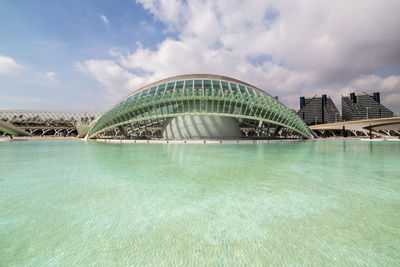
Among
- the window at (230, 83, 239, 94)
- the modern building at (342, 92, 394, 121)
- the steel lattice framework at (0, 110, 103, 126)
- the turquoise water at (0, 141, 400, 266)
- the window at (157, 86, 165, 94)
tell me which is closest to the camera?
the turquoise water at (0, 141, 400, 266)

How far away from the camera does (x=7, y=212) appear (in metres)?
4.11

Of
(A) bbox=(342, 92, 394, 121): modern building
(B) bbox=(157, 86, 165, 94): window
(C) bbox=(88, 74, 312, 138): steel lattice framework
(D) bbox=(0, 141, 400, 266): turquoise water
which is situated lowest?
(D) bbox=(0, 141, 400, 266): turquoise water

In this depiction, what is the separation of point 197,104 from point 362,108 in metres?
223

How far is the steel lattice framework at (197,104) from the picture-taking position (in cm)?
3294

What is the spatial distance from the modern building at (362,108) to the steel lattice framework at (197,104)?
200 metres

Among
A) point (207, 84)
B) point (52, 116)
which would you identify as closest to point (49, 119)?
point (52, 116)

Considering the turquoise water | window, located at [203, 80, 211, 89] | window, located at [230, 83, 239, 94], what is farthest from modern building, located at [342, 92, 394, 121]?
the turquoise water

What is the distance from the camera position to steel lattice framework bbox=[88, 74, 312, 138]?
3294 cm

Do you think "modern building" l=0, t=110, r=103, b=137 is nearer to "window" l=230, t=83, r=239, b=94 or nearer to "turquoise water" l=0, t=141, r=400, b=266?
"window" l=230, t=83, r=239, b=94

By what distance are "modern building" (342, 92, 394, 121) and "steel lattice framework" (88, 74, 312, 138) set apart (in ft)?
657

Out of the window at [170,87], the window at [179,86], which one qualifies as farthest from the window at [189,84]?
the window at [170,87]

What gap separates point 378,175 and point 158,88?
36609 mm

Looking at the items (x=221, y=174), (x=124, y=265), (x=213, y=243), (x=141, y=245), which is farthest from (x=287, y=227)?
(x=221, y=174)

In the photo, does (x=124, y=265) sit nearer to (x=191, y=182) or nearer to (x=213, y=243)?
(x=213, y=243)
